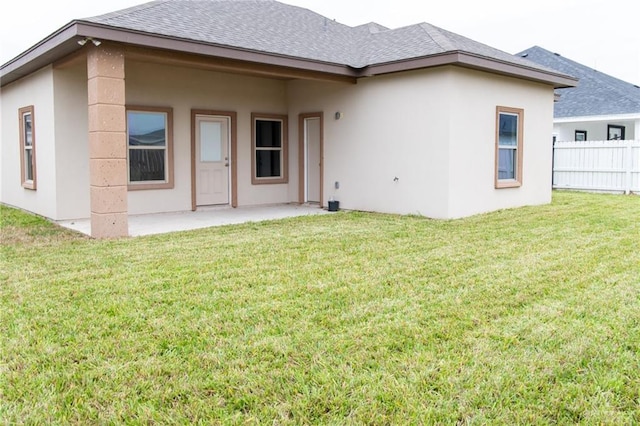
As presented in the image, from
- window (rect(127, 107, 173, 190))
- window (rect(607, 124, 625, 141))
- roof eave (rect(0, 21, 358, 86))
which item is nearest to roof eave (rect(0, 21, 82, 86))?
roof eave (rect(0, 21, 358, 86))

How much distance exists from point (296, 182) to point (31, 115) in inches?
215

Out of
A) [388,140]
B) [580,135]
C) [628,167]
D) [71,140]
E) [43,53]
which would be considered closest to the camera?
[43,53]

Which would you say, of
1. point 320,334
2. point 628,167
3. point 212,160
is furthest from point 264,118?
point 628,167

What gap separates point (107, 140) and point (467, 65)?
5.97 metres

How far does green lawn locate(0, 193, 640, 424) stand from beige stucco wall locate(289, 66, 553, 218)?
3.38m

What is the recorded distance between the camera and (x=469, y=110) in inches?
395

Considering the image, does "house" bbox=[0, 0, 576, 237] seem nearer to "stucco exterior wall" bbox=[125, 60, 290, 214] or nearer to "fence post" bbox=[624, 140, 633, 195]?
"stucco exterior wall" bbox=[125, 60, 290, 214]

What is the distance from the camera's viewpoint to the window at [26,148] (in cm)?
1066

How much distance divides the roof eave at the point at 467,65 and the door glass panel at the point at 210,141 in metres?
3.30

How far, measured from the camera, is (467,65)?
9.56m

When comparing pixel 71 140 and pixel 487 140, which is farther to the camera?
pixel 487 140

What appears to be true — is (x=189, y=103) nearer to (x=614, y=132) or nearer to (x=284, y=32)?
(x=284, y=32)

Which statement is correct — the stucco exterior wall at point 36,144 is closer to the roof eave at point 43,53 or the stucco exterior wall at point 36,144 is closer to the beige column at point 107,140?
the roof eave at point 43,53

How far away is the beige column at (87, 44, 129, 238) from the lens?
7.43m
